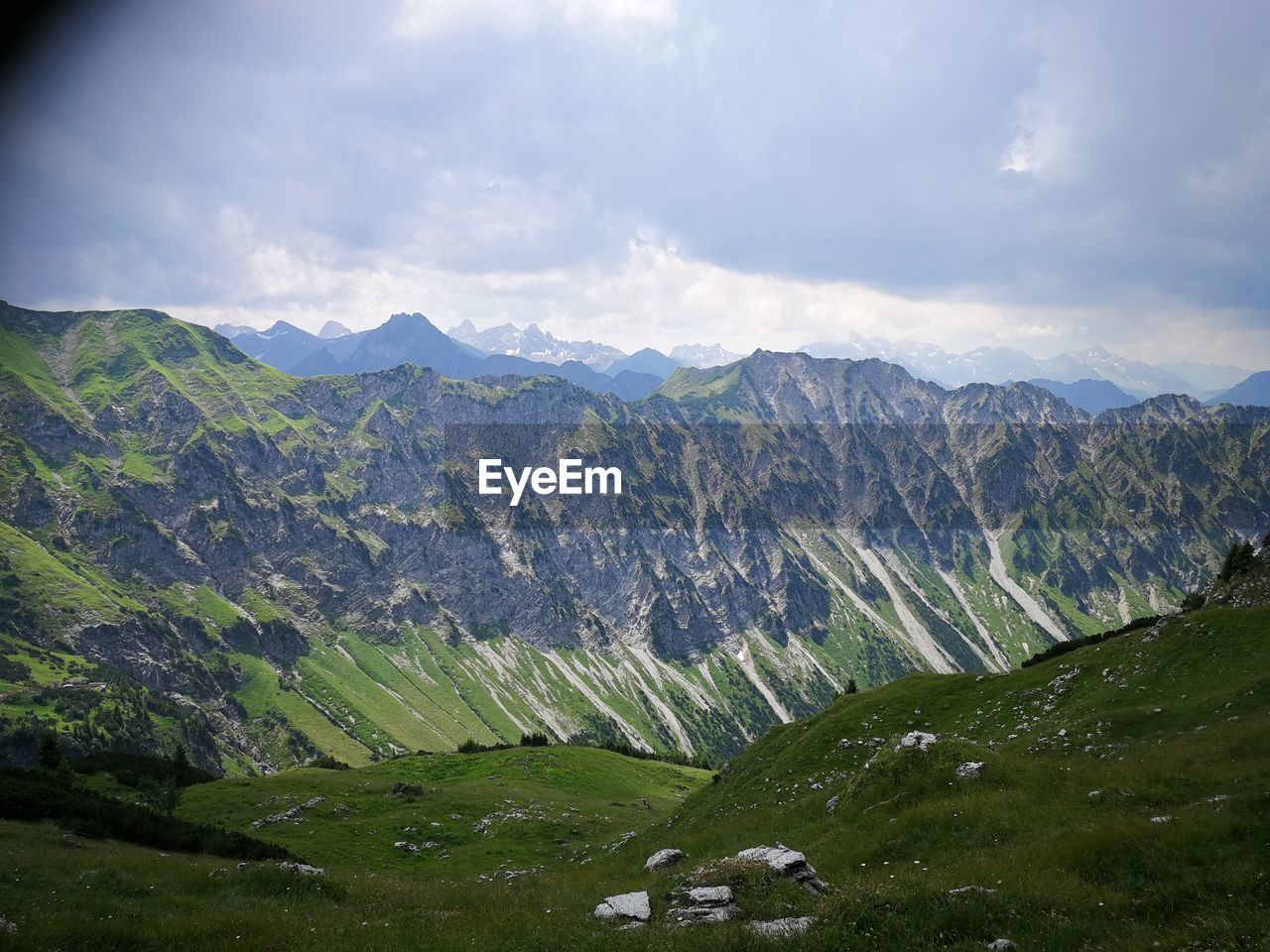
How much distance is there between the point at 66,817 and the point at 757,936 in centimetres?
4502

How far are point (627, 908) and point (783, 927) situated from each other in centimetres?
632

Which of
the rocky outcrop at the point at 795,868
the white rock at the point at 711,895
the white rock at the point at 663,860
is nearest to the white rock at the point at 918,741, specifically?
the white rock at the point at 663,860

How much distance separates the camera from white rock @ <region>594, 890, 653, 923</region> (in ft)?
72.4

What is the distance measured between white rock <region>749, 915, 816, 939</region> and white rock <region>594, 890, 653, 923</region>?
4375 mm

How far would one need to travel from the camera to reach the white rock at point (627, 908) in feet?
72.4

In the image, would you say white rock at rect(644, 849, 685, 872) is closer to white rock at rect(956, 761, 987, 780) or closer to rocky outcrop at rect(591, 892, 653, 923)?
rocky outcrop at rect(591, 892, 653, 923)

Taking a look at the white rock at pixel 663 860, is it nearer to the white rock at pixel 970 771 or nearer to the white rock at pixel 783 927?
the white rock at pixel 970 771

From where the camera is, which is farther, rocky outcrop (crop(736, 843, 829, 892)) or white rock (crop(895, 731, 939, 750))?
white rock (crop(895, 731, 939, 750))

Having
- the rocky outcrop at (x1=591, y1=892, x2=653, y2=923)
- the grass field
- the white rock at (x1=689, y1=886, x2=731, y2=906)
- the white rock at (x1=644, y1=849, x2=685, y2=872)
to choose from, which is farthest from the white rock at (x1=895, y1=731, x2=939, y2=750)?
the rocky outcrop at (x1=591, y1=892, x2=653, y2=923)

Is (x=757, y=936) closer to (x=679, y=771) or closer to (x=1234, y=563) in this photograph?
(x=1234, y=563)

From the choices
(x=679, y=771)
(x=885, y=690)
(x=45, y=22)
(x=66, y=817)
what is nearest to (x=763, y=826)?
(x=885, y=690)

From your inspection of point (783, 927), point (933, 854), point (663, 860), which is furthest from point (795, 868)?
point (663, 860)

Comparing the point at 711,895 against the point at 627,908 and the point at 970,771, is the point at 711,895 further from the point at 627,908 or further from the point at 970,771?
the point at 970,771

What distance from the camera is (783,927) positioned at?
18484 millimetres
